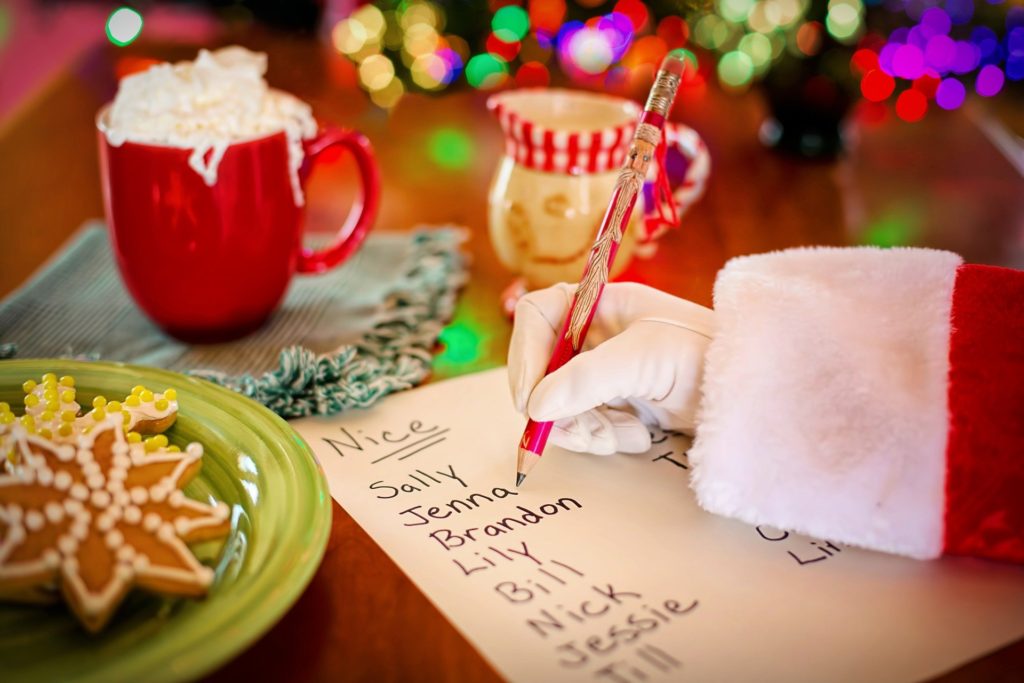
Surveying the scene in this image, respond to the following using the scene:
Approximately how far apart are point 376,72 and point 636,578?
0.98 metres

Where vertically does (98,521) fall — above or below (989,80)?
below

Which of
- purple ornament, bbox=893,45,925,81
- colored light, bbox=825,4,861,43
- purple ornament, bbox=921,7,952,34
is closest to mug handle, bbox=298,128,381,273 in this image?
colored light, bbox=825,4,861,43

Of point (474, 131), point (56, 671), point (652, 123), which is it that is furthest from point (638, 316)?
point (474, 131)

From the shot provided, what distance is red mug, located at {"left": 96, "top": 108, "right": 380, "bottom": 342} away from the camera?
61 cm

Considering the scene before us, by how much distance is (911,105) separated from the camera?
125cm

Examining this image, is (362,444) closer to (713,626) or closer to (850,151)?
(713,626)

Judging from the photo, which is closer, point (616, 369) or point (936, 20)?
point (616, 369)

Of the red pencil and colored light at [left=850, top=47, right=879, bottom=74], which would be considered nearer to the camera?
the red pencil

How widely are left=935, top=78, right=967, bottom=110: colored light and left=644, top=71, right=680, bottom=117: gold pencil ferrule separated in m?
0.95

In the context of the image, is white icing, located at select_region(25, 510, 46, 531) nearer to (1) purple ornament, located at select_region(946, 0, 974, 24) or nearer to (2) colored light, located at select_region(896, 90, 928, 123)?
(2) colored light, located at select_region(896, 90, 928, 123)

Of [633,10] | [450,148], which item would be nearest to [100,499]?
[450,148]

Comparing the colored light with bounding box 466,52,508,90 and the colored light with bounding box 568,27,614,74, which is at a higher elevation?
the colored light with bounding box 568,27,614,74

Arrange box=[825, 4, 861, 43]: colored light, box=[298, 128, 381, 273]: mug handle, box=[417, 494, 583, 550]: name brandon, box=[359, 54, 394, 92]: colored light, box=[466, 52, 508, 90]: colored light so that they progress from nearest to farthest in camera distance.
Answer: box=[417, 494, 583, 550]: name brandon, box=[298, 128, 381, 273]: mug handle, box=[825, 4, 861, 43]: colored light, box=[359, 54, 394, 92]: colored light, box=[466, 52, 508, 90]: colored light

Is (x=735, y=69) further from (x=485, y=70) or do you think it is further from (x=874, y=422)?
(x=874, y=422)
